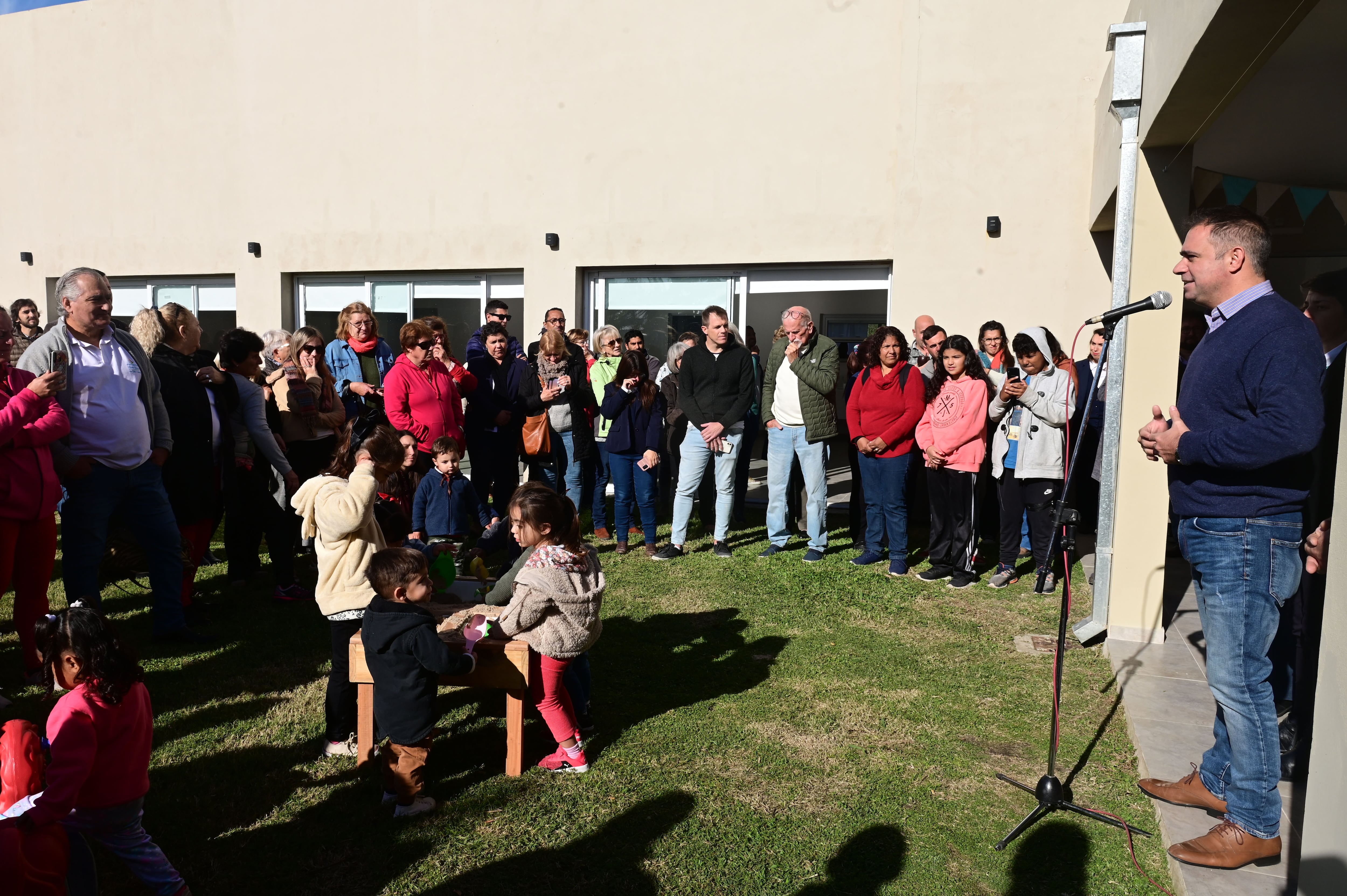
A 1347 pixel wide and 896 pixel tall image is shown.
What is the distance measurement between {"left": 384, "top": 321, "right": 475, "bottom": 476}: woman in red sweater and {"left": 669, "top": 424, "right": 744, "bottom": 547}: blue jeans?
1.83 metres

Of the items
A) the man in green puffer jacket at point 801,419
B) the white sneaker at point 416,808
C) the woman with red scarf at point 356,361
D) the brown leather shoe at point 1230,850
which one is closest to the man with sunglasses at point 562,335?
the woman with red scarf at point 356,361

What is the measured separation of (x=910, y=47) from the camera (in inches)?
363

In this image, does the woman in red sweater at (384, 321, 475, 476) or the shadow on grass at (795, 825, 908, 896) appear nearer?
the shadow on grass at (795, 825, 908, 896)

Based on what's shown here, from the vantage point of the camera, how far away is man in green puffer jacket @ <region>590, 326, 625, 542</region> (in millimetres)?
8070

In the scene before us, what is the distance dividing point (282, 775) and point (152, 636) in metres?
2.15

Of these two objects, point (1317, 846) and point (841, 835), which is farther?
point (841, 835)

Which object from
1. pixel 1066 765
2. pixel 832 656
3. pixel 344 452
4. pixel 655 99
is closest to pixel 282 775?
pixel 344 452

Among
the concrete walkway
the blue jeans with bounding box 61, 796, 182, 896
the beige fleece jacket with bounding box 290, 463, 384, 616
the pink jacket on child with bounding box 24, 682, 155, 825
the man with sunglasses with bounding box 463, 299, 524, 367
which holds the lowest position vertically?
the concrete walkway

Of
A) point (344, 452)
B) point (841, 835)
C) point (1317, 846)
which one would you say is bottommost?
point (841, 835)

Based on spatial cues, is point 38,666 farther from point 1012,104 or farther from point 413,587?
point 1012,104

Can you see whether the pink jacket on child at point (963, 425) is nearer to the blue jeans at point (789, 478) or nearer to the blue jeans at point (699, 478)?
the blue jeans at point (789, 478)

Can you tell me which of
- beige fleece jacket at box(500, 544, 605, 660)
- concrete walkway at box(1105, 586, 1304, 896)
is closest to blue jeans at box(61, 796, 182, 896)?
beige fleece jacket at box(500, 544, 605, 660)

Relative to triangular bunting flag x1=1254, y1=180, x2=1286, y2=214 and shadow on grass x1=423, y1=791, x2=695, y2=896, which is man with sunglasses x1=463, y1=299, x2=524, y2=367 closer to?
shadow on grass x1=423, y1=791, x2=695, y2=896

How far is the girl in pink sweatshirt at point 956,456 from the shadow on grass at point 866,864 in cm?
380
